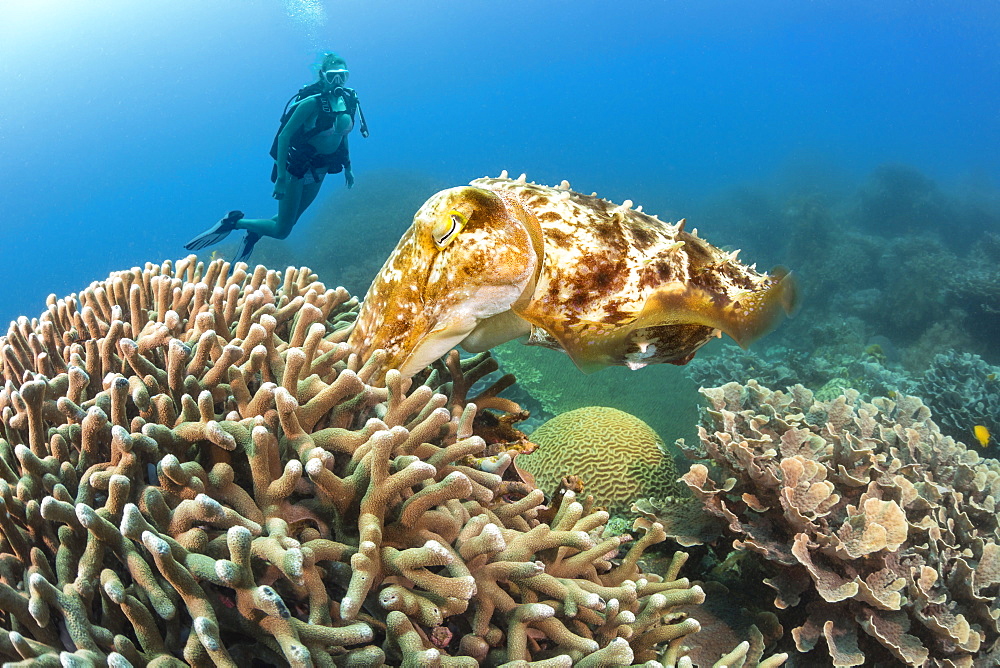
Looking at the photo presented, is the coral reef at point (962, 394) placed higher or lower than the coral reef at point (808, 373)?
lower

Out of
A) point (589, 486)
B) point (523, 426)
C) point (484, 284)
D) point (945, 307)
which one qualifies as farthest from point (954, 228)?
point (484, 284)

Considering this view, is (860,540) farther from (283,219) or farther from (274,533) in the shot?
(283,219)

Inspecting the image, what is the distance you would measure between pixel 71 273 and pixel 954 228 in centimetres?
12863

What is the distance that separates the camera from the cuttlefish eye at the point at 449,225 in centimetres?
217

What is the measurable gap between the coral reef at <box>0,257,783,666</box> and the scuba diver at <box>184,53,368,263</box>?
977cm

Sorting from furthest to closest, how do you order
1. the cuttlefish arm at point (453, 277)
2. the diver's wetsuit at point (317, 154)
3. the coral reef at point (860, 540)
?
the diver's wetsuit at point (317, 154) → the coral reef at point (860, 540) → the cuttlefish arm at point (453, 277)

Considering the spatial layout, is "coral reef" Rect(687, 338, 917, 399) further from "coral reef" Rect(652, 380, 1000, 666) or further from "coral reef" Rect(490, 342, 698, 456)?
"coral reef" Rect(652, 380, 1000, 666)

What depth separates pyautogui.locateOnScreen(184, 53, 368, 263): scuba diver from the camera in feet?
35.6

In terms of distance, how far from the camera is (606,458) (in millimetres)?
4965

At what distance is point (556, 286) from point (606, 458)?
3.22 metres

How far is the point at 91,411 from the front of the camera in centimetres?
176

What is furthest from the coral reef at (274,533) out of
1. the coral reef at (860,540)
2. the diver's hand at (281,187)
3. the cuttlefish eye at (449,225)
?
the diver's hand at (281,187)

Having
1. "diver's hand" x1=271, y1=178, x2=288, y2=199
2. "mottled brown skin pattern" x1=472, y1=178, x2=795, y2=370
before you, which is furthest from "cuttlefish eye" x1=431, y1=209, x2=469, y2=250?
"diver's hand" x1=271, y1=178, x2=288, y2=199

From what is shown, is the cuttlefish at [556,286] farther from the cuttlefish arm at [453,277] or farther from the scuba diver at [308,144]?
the scuba diver at [308,144]
